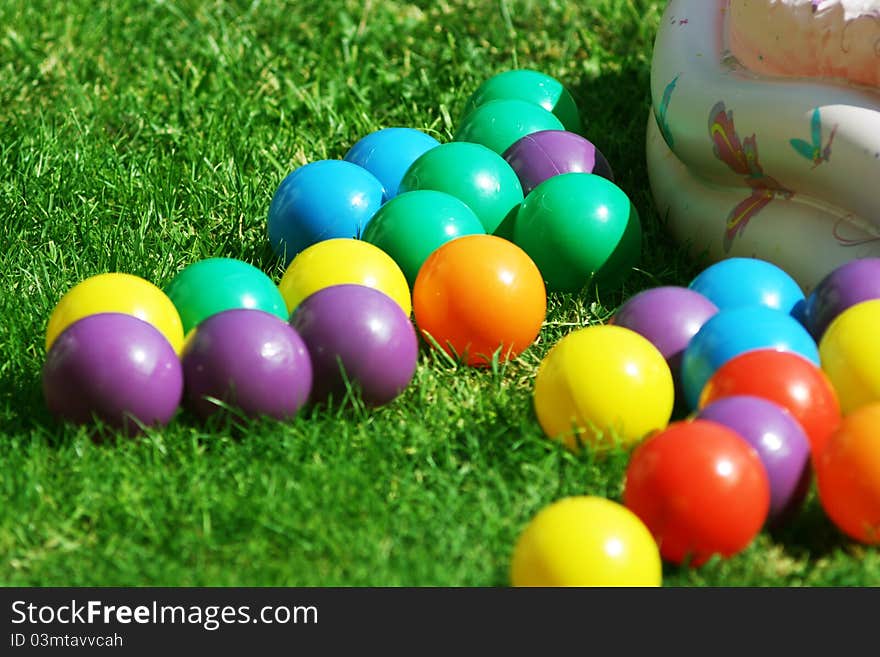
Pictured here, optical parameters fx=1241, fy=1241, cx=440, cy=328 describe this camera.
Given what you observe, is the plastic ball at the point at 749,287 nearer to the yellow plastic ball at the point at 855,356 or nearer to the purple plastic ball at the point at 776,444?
the yellow plastic ball at the point at 855,356

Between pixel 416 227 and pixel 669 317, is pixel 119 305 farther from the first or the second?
pixel 669 317

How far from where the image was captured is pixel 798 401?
2.66 meters

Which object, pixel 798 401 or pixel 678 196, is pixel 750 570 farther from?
pixel 678 196

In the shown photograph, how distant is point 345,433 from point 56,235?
59.5 inches

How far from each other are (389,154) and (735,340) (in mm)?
1563

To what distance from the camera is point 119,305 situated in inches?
119

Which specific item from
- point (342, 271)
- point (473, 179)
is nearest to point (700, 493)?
point (342, 271)

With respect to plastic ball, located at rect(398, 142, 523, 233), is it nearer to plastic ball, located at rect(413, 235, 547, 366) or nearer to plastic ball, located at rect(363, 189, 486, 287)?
plastic ball, located at rect(363, 189, 486, 287)

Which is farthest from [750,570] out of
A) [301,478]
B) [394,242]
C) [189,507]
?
[394,242]

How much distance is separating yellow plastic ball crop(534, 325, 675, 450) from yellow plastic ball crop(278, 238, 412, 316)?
2.03 feet

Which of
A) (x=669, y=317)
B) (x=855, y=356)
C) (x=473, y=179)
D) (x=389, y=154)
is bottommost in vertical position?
(x=855, y=356)

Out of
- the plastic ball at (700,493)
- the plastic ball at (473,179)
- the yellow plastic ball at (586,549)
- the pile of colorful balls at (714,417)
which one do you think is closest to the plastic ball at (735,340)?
the pile of colorful balls at (714,417)

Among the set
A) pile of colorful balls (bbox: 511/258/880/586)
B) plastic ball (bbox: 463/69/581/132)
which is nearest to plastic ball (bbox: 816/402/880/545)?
pile of colorful balls (bbox: 511/258/880/586)

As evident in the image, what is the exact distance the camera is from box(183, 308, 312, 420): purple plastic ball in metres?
2.84
